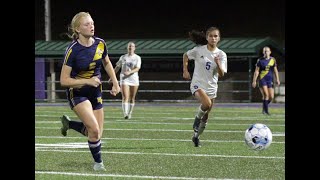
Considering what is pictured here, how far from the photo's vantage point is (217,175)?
8516 millimetres

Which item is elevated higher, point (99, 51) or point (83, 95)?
point (99, 51)

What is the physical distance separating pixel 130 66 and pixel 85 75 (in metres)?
12.5

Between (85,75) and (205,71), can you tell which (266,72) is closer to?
(205,71)

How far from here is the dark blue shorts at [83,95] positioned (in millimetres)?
9293

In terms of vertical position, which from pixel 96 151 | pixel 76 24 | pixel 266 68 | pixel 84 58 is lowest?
pixel 96 151

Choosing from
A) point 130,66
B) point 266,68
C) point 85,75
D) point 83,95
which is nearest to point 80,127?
point 83,95

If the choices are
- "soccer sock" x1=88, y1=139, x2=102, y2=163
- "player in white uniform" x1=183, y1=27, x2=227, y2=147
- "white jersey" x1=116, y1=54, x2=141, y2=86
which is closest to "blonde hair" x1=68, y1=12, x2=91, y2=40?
"soccer sock" x1=88, y1=139, x2=102, y2=163

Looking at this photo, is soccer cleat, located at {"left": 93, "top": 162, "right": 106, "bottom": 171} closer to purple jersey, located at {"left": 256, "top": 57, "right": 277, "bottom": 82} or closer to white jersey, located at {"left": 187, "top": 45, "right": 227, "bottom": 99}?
white jersey, located at {"left": 187, "top": 45, "right": 227, "bottom": 99}

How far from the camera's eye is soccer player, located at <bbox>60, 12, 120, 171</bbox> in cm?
918

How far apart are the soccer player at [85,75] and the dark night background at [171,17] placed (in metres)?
26.4

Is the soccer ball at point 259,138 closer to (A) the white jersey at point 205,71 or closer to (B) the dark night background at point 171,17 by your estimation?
(A) the white jersey at point 205,71

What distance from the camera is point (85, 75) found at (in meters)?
9.39

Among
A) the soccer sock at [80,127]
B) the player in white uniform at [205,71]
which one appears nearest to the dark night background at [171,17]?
the player in white uniform at [205,71]
